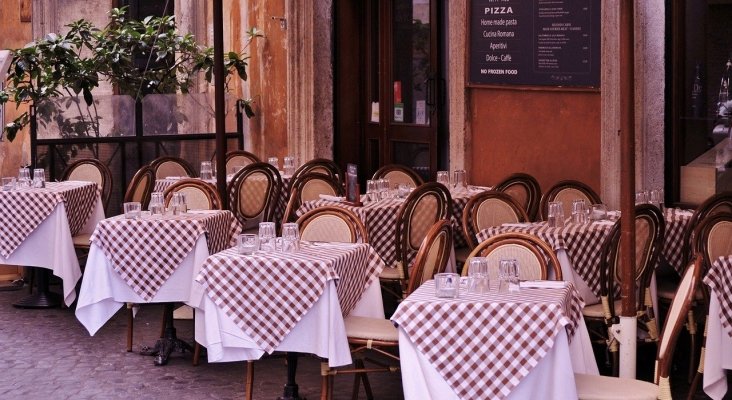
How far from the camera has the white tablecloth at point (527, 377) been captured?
5.04 meters

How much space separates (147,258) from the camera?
297 inches

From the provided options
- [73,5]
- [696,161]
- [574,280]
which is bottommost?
[574,280]

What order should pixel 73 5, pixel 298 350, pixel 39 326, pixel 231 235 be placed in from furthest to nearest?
pixel 73 5, pixel 39 326, pixel 231 235, pixel 298 350

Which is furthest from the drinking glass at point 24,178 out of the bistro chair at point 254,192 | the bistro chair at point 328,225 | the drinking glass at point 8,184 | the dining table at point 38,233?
the bistro chair at point 328,225

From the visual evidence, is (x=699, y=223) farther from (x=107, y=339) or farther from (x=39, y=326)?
(x=39, y=326)

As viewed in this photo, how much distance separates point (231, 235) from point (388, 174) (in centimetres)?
218

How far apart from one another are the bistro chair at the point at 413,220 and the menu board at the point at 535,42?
69.4 inches

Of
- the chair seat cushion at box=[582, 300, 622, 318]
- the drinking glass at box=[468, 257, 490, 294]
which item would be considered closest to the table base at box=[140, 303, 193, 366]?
the chair seat cushion at box=[582, 300, 622, 318]

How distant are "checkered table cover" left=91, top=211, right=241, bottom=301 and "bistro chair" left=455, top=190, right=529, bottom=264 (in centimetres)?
162

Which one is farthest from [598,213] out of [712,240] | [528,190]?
[528,190]

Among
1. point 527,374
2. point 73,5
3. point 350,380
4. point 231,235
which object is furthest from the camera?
point 73,5

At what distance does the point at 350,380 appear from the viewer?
283 inches

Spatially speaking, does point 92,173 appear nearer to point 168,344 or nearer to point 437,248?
point 168,344

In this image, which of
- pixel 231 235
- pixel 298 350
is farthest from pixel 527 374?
pixel 231 235
